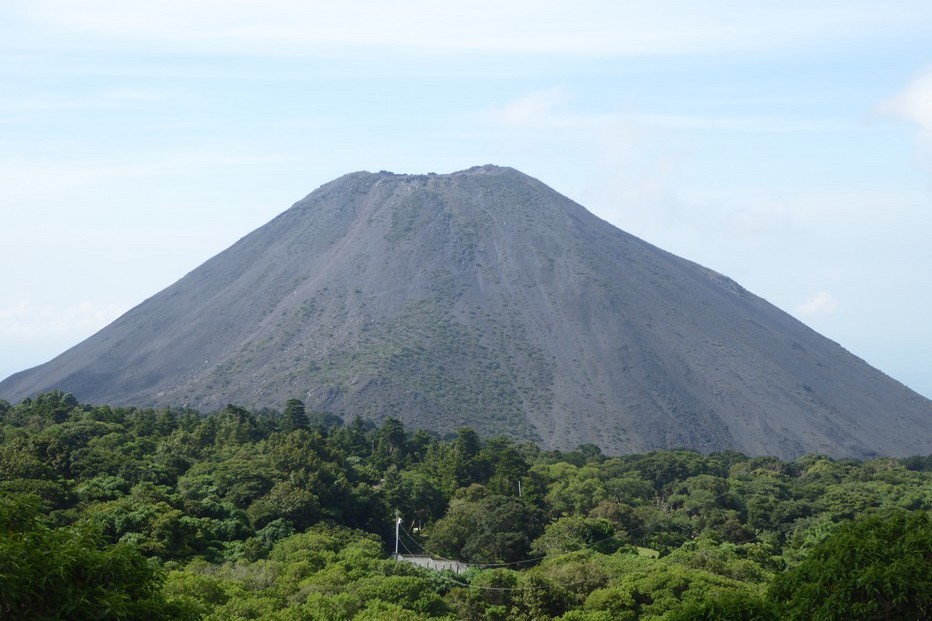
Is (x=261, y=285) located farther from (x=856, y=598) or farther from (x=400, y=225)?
(x=856, y=598)

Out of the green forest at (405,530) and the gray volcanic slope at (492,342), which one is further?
the gray volcanic slope at (492,342)

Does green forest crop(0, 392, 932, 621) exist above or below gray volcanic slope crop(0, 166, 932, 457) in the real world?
below

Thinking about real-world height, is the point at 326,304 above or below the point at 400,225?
below

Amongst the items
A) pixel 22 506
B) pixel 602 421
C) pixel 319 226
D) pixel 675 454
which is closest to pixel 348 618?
pixel 22 506

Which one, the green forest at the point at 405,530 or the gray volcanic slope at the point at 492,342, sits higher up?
the gray volcanic slope at the point at 492,342
